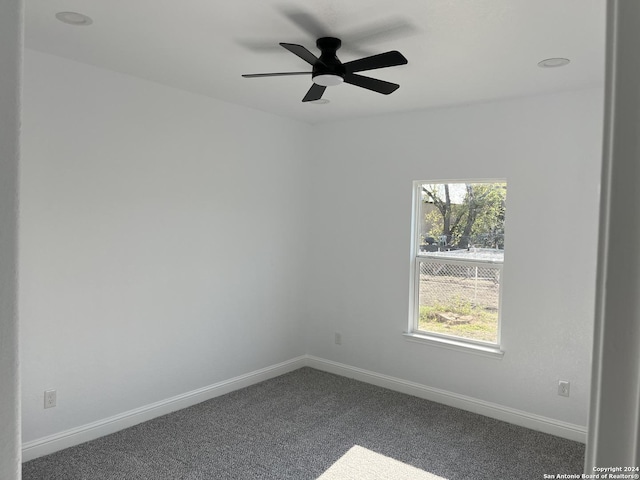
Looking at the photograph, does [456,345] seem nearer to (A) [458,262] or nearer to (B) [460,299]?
(B) [460,299]

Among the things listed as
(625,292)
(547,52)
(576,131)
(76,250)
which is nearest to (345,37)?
(547,52)

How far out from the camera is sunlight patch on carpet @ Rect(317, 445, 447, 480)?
9.61ft

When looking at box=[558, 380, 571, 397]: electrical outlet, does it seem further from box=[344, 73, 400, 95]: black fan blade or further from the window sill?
box=[344, 73, 400, 95]: black fan blade

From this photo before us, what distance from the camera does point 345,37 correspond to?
Result: 266cm

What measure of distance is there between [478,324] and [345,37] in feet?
8.77

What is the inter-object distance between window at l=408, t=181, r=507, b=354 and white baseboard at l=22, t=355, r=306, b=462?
1545mm

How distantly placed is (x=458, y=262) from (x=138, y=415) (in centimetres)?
293

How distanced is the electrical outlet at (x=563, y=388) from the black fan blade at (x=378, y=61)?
270 cm

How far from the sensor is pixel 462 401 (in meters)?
4.04

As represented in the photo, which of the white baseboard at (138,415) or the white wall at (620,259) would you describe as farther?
the white baseboard at (138,415)

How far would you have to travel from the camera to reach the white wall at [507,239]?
3.49m

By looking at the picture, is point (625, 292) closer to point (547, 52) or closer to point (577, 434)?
point (547, 52)

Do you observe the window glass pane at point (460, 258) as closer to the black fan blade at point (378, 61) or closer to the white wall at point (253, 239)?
the white wall at point (253, 239)

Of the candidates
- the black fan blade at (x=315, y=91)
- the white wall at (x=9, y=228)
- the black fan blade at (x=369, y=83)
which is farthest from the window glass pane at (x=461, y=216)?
the white wall at (x=9, y=228)
